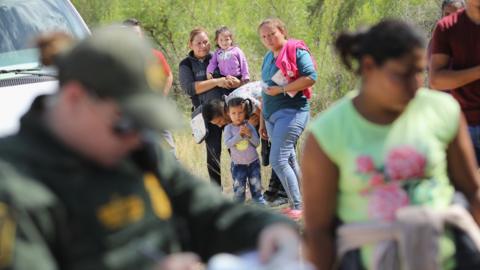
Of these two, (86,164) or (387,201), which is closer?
(86,164)

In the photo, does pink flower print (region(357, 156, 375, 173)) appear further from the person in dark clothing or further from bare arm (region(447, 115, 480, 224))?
the person in dark clothing

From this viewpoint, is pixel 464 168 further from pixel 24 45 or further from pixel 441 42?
pixel 24 45

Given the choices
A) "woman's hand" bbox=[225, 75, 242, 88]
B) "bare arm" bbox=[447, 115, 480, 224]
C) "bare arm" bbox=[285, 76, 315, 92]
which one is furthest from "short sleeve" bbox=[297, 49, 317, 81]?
"bare arm" bbox=[447, 115, 480, 224]

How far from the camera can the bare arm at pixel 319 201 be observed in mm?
3391

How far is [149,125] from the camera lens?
2.44 metres

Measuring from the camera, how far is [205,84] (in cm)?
958

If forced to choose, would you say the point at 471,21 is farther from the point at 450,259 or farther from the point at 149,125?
the point at 149,125

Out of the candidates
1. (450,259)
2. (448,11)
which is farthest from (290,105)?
(450,259)

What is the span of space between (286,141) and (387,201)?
4920 mm

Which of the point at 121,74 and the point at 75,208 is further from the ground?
the point at 121,74

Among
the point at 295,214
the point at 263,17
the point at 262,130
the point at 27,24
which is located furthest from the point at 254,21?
the point at 27,24

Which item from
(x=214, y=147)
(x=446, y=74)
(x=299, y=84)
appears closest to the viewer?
(x=446, y=74)

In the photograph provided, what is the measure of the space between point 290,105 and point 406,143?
16.1 feet

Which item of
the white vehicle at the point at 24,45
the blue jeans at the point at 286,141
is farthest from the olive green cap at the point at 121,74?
the blue jeans at the point at 286,141
